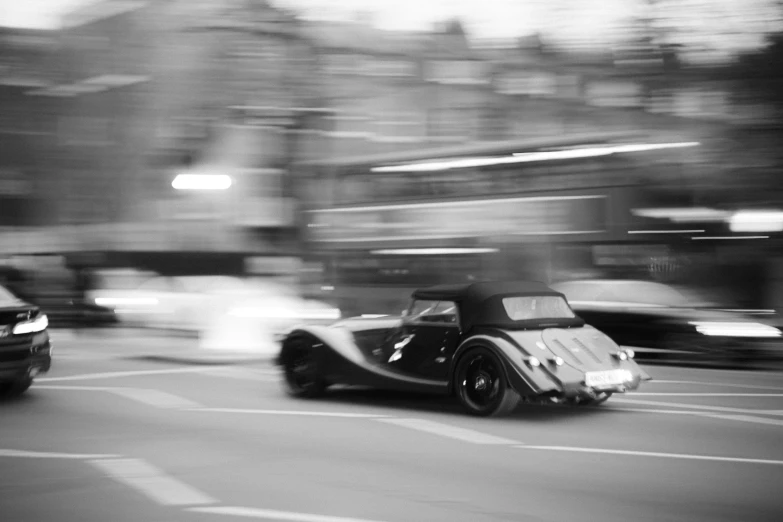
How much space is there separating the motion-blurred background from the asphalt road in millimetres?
4502

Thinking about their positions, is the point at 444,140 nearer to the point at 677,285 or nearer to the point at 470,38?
the point at 470,38

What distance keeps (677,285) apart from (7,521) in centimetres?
Answer: 1183

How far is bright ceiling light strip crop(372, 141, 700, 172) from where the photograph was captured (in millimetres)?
15023

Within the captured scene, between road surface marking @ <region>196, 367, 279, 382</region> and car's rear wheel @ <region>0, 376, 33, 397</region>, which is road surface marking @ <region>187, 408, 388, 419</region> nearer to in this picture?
car's rear wheel @ <region>0, 376, 33, 397</region>

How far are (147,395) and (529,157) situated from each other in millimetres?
8075

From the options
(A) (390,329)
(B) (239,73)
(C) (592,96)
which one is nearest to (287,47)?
(B) (239,73)

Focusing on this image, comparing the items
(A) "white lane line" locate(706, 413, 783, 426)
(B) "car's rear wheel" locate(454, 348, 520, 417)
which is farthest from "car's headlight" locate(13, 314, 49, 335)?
(A) "white lane line" locate(706, 413, 783, 426)

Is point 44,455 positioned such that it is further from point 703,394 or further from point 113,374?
point 703,394

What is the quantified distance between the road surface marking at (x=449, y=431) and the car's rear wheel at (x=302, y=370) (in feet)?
4.84

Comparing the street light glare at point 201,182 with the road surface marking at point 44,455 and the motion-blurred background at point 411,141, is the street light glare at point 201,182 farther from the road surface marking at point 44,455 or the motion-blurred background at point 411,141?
the road surface marking at point 44,455

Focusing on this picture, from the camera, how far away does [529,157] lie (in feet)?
54.0

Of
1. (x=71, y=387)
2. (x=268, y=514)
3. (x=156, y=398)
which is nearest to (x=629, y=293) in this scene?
(x=156, y=398)

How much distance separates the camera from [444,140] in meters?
18.8

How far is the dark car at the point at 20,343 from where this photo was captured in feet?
31.2
